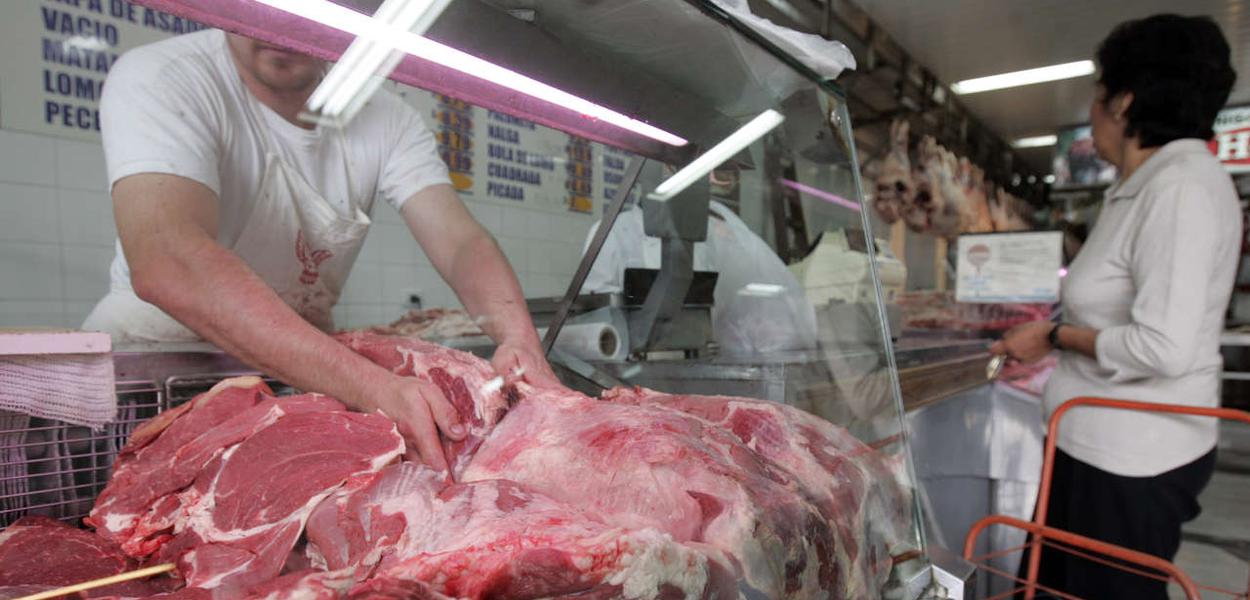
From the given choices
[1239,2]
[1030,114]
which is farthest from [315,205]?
[1030,114]

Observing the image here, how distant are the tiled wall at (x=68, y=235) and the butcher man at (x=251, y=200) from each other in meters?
0.84

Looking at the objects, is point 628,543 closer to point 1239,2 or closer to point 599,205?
point 599,205

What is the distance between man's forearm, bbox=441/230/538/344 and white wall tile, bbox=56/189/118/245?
219 centimetres

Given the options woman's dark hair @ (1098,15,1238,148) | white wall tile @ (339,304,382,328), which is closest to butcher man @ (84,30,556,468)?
white wall tile @ (339,304,382,328)

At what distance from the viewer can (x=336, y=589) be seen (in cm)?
69

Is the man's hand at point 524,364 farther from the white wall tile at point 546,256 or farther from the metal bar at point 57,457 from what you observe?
the white wall tile at point 546,256

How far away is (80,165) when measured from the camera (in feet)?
9.12

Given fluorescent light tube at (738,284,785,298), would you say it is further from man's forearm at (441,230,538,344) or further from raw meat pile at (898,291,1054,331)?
raw meat pile at (898,291,1054,331)

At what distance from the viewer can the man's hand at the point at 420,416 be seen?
3.44 ft

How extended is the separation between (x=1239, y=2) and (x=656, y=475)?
26.2 feet

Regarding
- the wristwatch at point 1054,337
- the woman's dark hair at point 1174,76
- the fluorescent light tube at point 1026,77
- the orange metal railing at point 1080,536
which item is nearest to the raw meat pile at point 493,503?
the orange metal railing at point 1080,536

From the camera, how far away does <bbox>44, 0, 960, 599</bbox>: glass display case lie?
3.42 feet

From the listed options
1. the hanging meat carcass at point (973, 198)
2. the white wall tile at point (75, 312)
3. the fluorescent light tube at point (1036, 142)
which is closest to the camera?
the white wall tile at point (75, 312)

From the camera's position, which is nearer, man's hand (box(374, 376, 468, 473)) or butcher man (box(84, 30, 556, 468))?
butcher man (box(84, 30, 556, 468))
